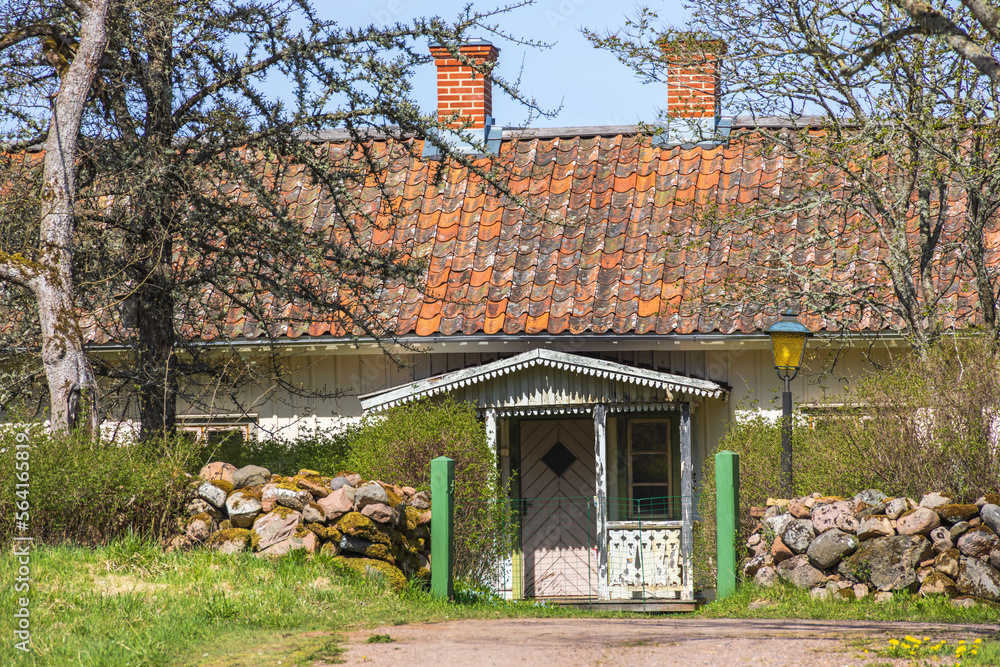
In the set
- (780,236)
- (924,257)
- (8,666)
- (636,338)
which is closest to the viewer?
(8,666)

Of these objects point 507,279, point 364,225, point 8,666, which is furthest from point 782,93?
point 8,666

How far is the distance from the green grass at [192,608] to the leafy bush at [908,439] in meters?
2.87

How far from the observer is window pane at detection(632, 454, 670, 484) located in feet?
44.1

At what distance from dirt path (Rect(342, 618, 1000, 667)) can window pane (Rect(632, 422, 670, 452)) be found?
575 cm

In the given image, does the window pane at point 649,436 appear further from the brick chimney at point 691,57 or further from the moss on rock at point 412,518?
the moss on rock at point 412,518

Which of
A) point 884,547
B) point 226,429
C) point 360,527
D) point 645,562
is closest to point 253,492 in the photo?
point 360,527

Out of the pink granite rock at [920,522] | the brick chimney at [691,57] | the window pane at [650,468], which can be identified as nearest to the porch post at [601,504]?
the window pane at [650,468]

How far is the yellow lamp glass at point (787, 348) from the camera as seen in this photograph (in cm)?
1000

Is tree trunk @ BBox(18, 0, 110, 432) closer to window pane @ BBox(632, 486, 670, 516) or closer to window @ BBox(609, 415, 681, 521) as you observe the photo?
window @ BBox(609, 415, 681, 521)

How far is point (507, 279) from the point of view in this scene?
1289cm

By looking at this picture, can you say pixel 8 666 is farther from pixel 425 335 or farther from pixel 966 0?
pixel 425 335

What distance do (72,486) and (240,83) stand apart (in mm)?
3994

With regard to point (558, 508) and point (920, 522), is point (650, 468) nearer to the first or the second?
point (558, 508)

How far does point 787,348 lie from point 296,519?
478 centimetres
